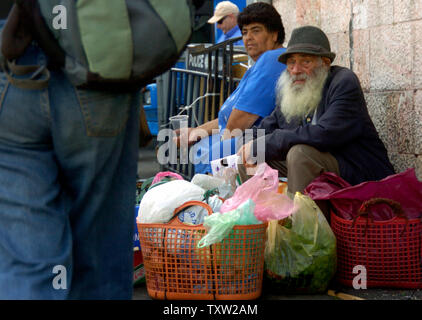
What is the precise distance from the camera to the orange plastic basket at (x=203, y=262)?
10.9ft

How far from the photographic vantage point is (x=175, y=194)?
353cm

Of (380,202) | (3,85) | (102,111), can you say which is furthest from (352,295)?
(3,85)

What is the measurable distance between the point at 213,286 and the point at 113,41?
197cm

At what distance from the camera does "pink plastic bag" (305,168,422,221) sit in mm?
3430

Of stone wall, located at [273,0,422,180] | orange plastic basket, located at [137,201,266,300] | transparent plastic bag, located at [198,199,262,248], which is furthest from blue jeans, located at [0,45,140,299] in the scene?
stone wall, located at [273,0,422,180]

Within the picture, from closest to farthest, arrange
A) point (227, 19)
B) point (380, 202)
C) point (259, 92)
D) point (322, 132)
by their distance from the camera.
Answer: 1. point (380, 202)
2. point (322, 132)
3. point (259, 92)
4. point (227, 19)

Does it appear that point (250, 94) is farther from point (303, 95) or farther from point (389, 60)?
point (389, 60)

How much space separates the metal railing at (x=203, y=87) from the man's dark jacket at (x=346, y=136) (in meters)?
2.17

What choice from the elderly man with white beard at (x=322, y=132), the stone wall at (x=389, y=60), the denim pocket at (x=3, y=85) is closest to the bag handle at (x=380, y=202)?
the elderly man with white beard at (x=322, y=132)

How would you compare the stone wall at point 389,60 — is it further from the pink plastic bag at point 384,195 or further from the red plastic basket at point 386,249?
the red plastic basket at point 386,249

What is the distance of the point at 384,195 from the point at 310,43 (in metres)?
1.26

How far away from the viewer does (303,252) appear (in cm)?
347
